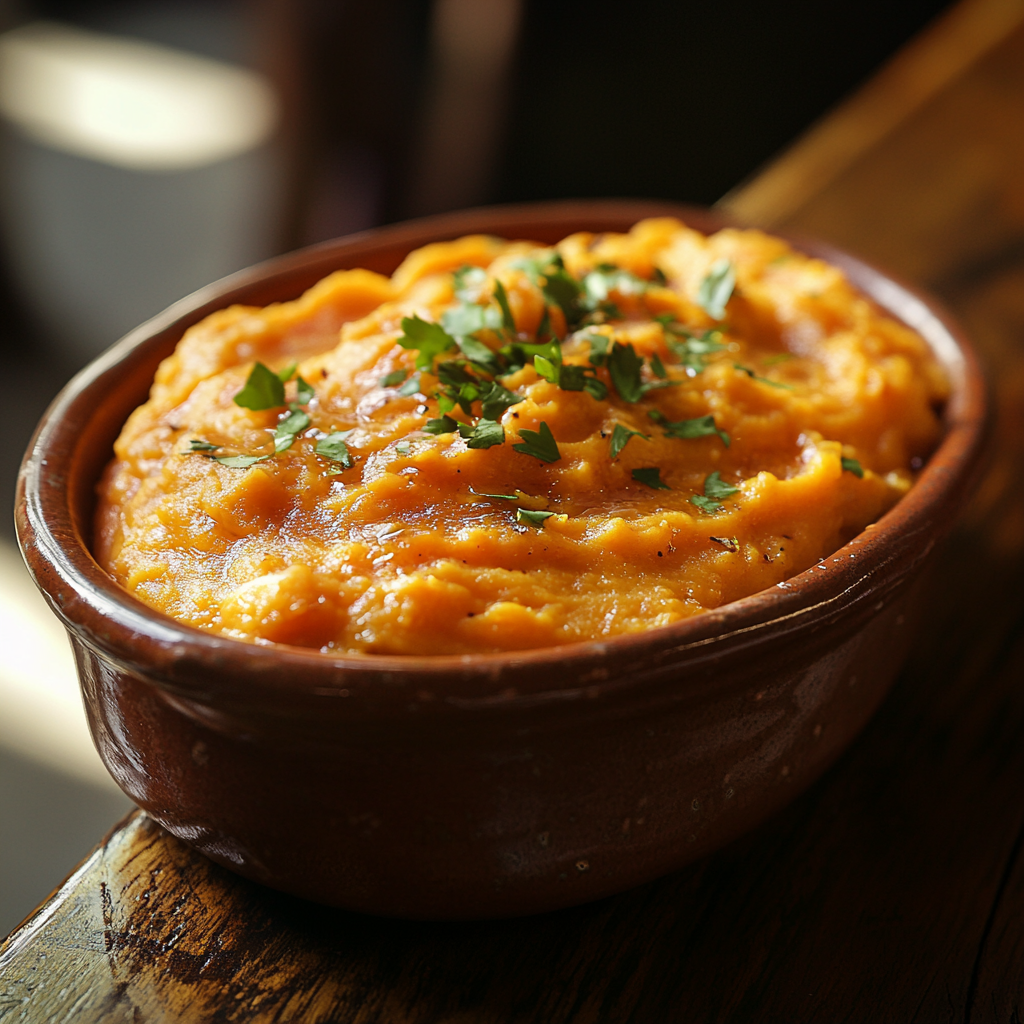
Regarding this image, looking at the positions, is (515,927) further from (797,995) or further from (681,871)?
(797,995)

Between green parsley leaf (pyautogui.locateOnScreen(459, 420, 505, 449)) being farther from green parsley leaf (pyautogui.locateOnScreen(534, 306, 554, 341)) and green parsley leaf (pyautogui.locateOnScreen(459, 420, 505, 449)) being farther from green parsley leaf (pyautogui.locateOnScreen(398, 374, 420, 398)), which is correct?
green parsley leaf (pyautogui.locateOnScreen(534, 306, 554, 341))

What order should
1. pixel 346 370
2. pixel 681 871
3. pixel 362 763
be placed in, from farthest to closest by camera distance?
pixel 346 370 → pixel 681 871 → pixel 362 763

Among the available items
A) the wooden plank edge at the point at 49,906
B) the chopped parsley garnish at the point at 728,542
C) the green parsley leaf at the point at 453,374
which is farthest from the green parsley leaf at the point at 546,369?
the wooden plank edge at the point at 49,906

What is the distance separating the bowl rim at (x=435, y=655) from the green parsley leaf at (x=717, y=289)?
46cm

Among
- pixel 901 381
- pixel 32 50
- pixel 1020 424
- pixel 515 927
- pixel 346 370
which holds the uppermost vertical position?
pixel 901 381

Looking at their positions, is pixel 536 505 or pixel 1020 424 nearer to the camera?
pixel 536 505

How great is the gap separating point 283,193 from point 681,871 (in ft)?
14.9

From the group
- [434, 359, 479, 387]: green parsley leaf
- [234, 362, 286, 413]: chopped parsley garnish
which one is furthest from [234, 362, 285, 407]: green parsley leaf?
[434, 359, 479, 387]: green parsley leaf

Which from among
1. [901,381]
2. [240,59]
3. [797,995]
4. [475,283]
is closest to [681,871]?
[797,995]

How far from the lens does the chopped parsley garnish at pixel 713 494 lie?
5.55 ft

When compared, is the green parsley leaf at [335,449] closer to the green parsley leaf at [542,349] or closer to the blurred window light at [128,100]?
the green parsley leaf at [542,349]

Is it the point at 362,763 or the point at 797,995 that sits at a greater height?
the point at 362,763

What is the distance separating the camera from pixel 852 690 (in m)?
1.67

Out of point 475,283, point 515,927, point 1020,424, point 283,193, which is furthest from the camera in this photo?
point 283,193
